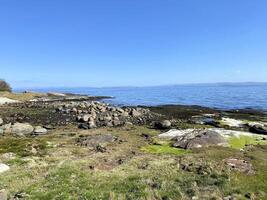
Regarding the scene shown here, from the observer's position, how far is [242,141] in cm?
3753

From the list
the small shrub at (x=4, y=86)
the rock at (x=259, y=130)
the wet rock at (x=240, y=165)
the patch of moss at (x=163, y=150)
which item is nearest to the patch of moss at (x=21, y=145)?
the patch of moss at (x=163, y=150)

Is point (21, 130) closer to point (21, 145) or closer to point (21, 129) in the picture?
point (21, 129)

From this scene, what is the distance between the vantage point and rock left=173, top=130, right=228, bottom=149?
35250 millimetres

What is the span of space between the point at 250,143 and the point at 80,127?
25089 millimetres

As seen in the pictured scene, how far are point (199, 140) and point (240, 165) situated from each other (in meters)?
7.66

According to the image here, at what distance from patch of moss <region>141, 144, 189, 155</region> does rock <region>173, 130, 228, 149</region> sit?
3.58 feet

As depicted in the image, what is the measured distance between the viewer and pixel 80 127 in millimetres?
51219

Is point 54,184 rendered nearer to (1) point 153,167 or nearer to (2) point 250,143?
(1) point 153,167

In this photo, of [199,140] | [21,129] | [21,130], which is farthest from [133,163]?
[21,129]

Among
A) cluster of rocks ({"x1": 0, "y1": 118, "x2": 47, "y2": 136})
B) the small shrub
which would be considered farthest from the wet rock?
the small shrub

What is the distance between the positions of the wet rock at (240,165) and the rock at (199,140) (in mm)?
5235

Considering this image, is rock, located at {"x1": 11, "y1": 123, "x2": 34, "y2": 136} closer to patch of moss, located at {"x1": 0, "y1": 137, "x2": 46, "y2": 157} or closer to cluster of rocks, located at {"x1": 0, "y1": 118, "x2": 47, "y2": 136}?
cluster of rocks, located at {"x1": 0, "y1": 118, "x2": 47, "y2": 136}

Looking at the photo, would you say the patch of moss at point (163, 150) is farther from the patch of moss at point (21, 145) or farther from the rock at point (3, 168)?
the rock at point (3, 168)

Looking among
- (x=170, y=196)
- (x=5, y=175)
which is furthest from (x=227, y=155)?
(x=5, y=175)
